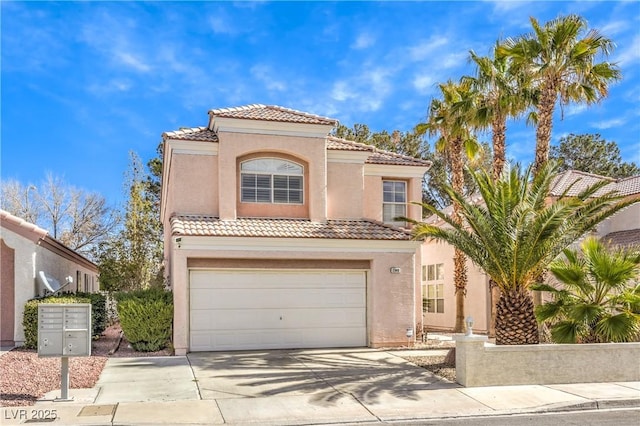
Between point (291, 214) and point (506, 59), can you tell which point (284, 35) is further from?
point (506, 59)

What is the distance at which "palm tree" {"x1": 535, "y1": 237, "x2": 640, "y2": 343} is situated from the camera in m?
13.3

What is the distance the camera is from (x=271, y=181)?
18.1 metres

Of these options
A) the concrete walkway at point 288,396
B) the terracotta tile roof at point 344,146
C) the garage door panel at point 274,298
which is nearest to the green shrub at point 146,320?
the garage door panel at point 274,298

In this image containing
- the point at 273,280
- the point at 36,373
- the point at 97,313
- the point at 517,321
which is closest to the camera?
the point at 36,373

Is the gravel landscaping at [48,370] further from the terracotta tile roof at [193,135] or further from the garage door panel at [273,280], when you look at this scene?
the terracotta tile roof at [193,135]

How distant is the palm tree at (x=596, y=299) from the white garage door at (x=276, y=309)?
5.59 m

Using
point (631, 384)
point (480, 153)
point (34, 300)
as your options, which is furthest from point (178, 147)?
point (631, 384)

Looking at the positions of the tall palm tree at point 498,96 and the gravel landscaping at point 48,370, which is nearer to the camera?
the gravel landscaping at point 48,370

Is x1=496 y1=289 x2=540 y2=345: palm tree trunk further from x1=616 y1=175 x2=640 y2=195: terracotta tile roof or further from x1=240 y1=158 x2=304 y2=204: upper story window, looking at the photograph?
x1=616 y1=175 x2=640 y2=195: terracotta tile roof

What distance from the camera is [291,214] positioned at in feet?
59.6

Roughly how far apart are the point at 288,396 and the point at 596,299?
7.96 meters

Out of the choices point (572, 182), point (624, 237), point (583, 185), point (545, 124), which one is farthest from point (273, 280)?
point (583, 185)

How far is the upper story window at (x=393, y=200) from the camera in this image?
20.1 m

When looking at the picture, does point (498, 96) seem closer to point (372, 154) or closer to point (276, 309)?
point (372, 154)
